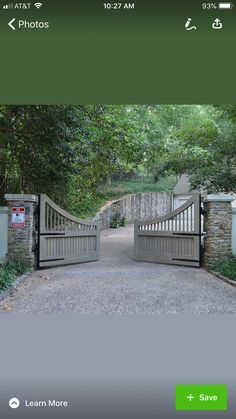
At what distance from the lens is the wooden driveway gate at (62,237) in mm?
7828

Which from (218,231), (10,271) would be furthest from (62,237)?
(218,231)

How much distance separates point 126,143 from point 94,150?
1064 mm

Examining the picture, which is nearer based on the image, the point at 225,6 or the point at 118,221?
the point at 225,6

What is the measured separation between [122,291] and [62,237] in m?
3.00

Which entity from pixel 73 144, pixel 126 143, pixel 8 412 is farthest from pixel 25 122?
pixel 8 412

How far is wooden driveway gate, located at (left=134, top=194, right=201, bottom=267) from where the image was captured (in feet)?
26.6

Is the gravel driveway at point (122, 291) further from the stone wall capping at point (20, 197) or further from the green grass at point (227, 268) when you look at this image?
the stone wall capping at point (20, 197)

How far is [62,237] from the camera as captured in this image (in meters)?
8.28

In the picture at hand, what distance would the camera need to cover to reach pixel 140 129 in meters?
12.9

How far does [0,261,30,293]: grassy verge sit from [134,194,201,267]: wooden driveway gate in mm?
3046

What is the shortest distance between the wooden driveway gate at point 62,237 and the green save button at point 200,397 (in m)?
6.55

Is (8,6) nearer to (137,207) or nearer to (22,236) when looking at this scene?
(22,236)

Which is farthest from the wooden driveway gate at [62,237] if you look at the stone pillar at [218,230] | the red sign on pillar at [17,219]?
the stone pillar at [218,230]

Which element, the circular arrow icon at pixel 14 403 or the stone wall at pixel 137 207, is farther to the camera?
the stone wall at pixel 137 207
